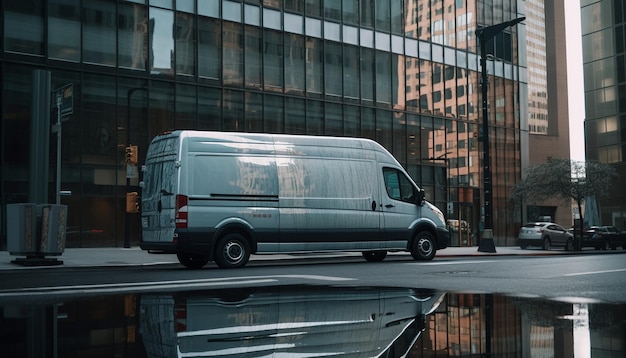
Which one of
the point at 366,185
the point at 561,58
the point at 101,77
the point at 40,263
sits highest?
the point at 561,58

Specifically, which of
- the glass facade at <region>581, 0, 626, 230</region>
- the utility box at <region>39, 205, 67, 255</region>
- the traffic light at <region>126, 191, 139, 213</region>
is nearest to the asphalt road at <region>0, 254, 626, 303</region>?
the utility box at <region>39, 205, 67, 255</region>

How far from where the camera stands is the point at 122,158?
29250 mm

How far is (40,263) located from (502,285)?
10.5 meters

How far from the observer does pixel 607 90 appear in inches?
2386

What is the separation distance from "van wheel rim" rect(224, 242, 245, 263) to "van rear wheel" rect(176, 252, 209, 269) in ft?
1.99

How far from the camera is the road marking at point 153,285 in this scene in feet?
28.5

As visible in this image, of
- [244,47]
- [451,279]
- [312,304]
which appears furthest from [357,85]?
[312,304]

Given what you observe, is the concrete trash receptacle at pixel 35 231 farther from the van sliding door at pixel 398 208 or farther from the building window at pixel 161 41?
the building window at pixel 161 41

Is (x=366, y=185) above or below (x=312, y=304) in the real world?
above

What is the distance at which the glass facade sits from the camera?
59156 millimetres

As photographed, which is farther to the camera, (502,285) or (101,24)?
(101,24)

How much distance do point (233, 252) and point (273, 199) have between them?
1567 mm

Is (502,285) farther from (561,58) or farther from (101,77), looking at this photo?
(561,58)

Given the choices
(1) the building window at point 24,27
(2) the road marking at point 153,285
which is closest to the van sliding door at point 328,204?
(2) the road marking at point 153,285
